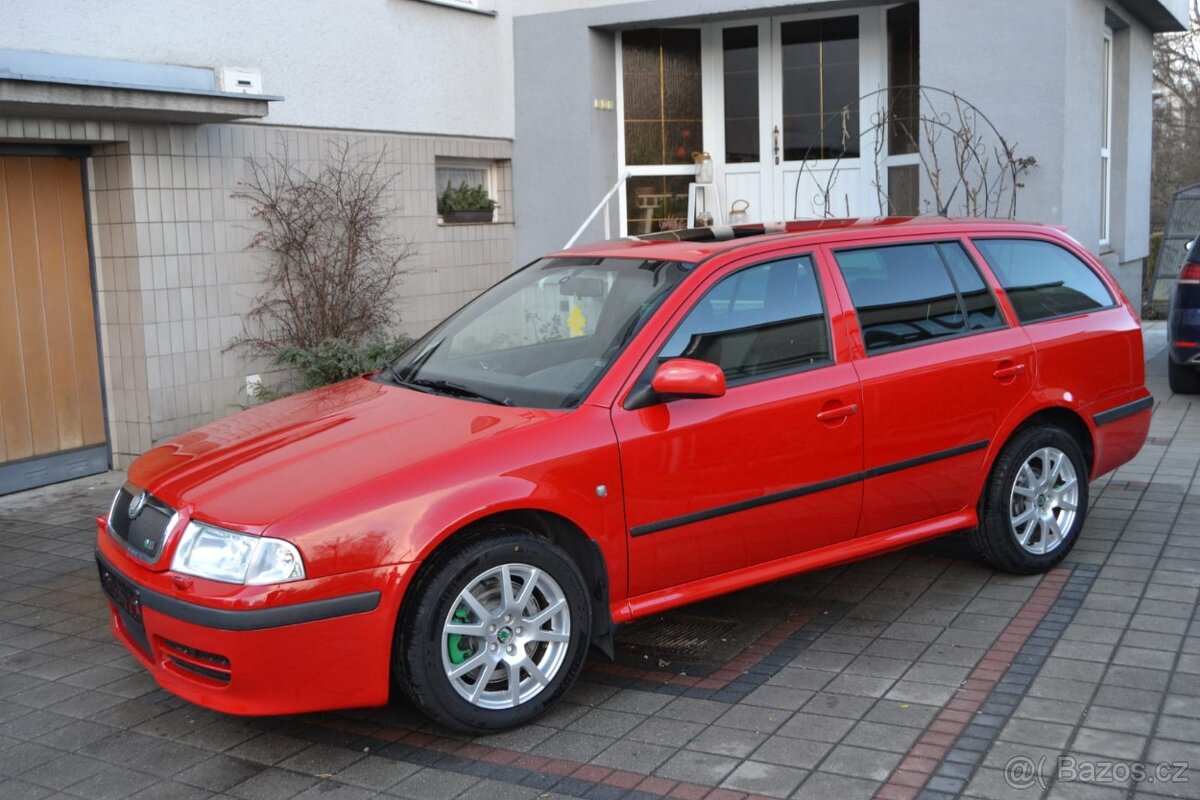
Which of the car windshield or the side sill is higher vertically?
the car windshield

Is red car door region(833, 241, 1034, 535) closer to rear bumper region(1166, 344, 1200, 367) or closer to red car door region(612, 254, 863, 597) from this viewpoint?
red car door region(612, 254, 863, 597)

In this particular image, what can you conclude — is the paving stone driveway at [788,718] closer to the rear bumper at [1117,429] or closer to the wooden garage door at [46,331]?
the rear bumper at [1117,429]

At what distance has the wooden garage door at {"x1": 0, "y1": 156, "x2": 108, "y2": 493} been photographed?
27.2 ft

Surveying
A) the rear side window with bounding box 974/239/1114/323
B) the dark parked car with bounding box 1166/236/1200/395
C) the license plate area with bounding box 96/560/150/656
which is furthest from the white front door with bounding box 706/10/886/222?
the license plate area with bounding box 96/560/150/656

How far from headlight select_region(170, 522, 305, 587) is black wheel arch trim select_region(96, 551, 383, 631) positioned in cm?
9

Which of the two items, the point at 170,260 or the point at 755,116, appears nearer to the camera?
the point at 170,260

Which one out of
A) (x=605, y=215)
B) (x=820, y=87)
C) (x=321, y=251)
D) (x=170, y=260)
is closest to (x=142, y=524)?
(x=170, y=260)

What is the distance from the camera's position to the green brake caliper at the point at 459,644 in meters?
4.16

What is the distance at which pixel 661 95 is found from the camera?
1327 cm

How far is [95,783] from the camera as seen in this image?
406 centimetres

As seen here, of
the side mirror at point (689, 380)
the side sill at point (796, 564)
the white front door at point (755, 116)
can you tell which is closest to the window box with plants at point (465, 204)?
the white front door at point (755, 116)

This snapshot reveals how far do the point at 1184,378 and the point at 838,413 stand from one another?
745 cm

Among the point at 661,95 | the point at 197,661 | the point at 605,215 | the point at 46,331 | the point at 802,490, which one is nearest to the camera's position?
the point at 197,661

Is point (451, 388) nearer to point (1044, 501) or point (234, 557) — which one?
point (234, 557)
